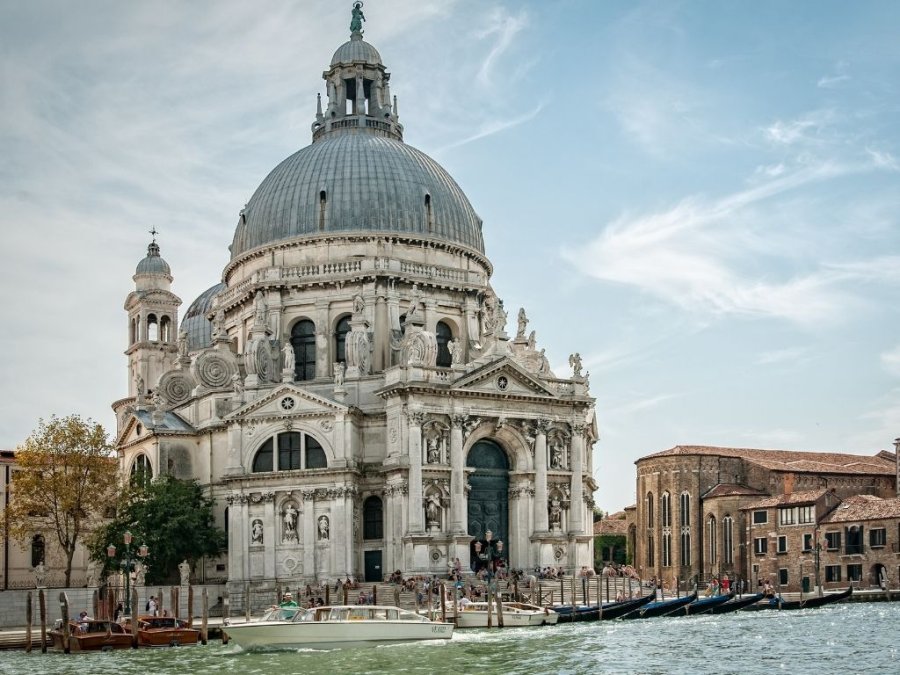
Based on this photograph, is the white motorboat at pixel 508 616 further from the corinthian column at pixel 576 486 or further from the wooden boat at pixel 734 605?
the corinthian column at pixel 576 486

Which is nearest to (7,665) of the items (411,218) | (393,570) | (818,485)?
(393,570)

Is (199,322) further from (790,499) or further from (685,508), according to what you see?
(790,499)

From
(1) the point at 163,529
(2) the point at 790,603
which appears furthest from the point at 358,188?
(2) the point at 790,603

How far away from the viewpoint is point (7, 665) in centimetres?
3738

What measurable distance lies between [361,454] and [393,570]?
4.79 metres

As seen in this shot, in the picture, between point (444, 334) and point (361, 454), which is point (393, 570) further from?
point (444, 334)

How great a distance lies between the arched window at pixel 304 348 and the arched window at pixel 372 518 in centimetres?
692

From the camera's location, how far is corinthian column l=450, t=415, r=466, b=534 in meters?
56.8

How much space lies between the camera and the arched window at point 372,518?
2288 inches

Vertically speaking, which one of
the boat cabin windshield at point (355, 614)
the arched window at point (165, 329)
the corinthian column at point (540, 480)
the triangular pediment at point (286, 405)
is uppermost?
the arched window at point (165, 329)

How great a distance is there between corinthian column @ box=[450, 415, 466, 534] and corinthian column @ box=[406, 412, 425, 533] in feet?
4.84

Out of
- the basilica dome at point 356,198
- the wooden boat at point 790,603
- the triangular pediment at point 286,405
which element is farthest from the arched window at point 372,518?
the wooden boat at point 790,603

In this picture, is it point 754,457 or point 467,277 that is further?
point 754,457

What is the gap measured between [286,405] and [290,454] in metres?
1.93
